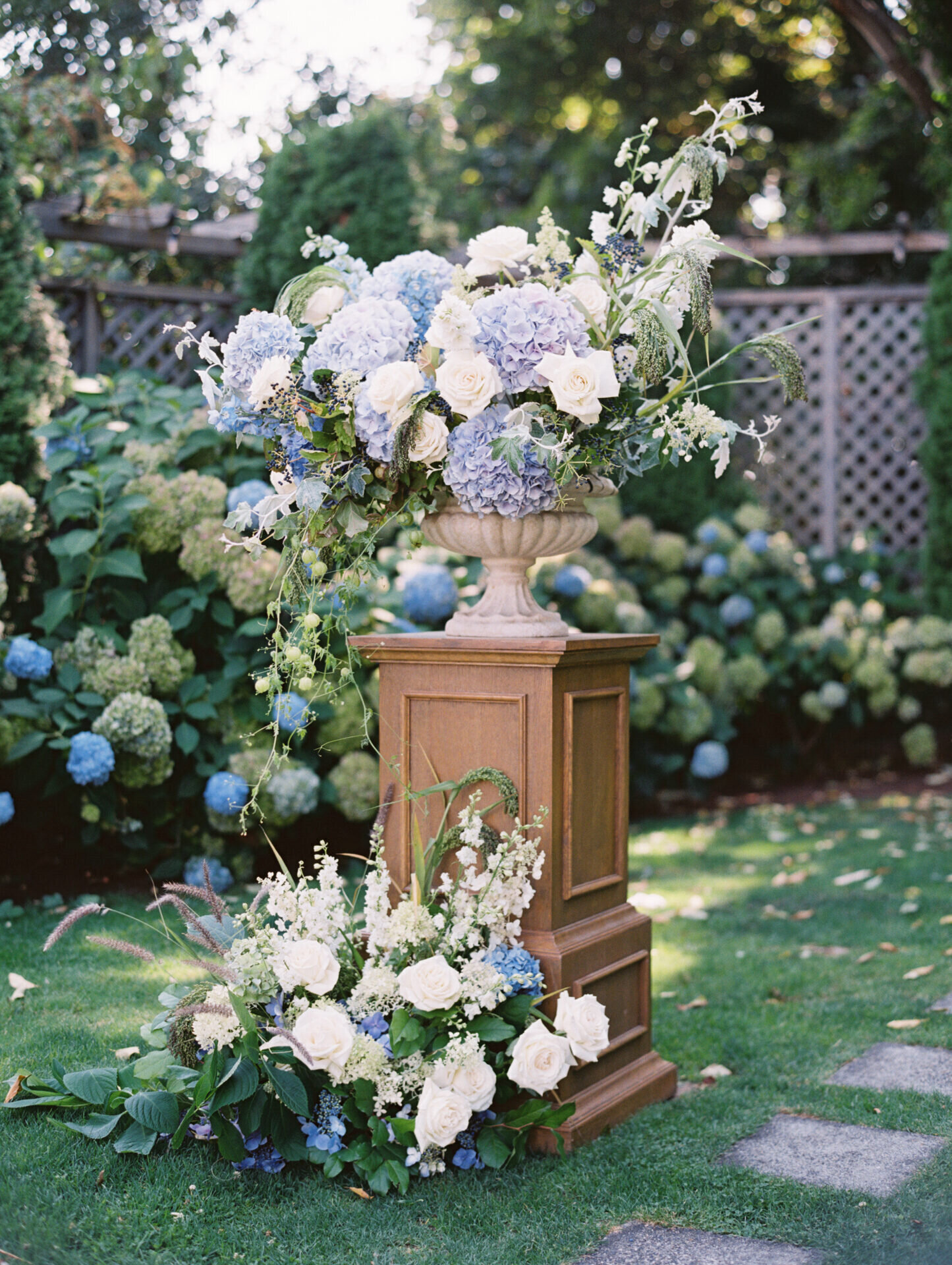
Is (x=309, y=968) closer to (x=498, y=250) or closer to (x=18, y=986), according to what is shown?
(x=18, y=986)

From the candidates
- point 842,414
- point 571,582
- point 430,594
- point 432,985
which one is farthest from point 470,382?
point 842,414

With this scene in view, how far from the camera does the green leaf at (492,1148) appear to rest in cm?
213

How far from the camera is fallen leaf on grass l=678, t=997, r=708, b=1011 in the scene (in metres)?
3.10

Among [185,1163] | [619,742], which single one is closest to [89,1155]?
[185,1163]

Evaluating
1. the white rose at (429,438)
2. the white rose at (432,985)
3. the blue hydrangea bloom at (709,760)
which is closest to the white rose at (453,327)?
the white rose at (429,438)

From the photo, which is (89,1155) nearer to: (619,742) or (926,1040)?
(619,742)

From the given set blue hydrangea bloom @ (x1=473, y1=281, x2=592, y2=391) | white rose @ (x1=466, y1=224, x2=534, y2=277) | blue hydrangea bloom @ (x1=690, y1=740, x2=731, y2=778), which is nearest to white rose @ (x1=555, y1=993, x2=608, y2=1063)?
blue hydrangea bloom @ (x1=473, y1=281, x2=592, y2=391)

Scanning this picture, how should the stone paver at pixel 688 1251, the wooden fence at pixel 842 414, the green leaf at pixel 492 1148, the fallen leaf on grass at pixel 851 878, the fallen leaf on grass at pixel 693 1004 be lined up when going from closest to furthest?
the stone paver at pixel 688 1251 → the green leaf at pixel 492 1148 → the fallen leaf on grass at pixel 693 1004 → the fallen leaf on grass at pixel 851 878 → the wooden fence at pixel 842 414

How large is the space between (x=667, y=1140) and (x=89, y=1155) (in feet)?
3.41

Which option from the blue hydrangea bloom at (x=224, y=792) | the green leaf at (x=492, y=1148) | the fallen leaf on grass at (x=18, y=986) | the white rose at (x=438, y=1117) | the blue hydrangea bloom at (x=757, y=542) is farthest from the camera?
the blue hydrangea bloom at (x=757, y=542)

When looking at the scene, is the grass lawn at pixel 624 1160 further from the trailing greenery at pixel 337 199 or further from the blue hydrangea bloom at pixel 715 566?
the trailing greenery at pixel 337 199

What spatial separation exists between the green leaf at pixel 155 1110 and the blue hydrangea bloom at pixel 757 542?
4615 mm

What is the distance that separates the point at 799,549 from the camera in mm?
6934

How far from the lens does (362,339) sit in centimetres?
223
